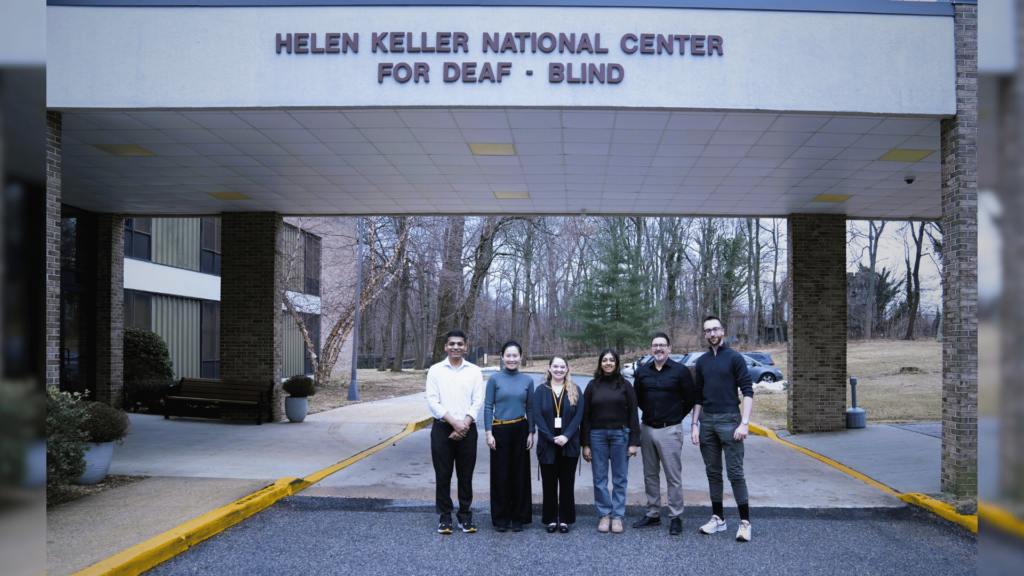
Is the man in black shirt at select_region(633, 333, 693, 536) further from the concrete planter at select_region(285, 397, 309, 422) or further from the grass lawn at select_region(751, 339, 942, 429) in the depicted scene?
the concrete planter at select_region(285, 397, 309, 422)

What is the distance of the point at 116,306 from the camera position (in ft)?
51.0

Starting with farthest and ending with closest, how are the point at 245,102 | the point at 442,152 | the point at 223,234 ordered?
the point at 223,234 → the point at 442,152 → the point at 245,102

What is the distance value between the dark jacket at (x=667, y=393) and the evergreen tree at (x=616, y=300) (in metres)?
31.0

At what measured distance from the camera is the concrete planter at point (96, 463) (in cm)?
800

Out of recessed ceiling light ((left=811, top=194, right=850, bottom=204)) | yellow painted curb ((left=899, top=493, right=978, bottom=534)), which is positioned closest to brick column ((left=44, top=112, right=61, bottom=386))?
yellow painted curb ((left=899, top=493, right=978, bottom=534))

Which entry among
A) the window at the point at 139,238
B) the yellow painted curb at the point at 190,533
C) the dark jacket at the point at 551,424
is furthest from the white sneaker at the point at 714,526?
the window at the point at 139,238

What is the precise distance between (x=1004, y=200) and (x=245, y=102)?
8.41 metres

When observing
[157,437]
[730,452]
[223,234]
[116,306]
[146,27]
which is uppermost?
[146,27]

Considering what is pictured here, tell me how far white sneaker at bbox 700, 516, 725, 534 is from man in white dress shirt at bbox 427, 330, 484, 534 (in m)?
2.17

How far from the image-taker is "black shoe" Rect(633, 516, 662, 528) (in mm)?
7000

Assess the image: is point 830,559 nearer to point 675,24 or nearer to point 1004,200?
point 675,24

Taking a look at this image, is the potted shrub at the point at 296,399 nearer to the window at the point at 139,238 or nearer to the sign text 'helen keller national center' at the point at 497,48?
the sign text 'helen keller national center' at the point at 497,48

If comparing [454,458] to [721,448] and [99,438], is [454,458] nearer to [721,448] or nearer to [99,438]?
[721,448]

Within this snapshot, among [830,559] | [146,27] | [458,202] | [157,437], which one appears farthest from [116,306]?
[830,559]
